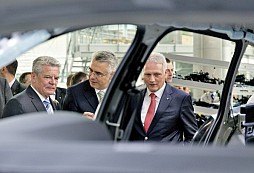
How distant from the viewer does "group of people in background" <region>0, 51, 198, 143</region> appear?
4090 mm

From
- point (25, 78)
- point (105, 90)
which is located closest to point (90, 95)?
point (105, 90)

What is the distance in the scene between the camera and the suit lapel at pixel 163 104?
4.15m

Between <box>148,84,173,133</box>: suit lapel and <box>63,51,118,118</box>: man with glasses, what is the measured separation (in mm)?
524

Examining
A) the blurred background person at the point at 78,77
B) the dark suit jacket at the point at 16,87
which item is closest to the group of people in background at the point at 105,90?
the dark suit jacket at the point at 16,87

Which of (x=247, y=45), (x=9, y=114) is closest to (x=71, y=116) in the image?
(x=247, y=45)

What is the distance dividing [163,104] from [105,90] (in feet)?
1.88

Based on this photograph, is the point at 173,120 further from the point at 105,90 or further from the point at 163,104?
the point at 105,90

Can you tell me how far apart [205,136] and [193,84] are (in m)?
4.43

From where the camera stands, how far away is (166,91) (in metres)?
4.40

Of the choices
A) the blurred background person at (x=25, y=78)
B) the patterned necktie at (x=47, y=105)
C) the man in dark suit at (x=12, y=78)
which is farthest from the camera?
the blurred background person at (x=25, y=78)

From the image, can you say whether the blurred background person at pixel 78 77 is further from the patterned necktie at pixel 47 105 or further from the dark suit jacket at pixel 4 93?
the patterned necktie at pixel 47 105

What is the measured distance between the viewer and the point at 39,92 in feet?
14.4
